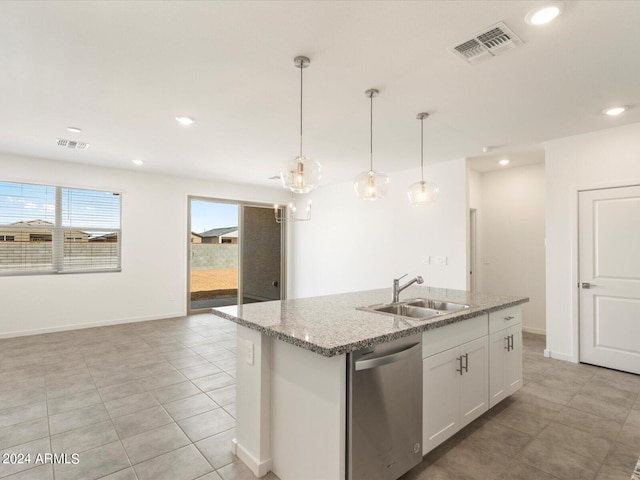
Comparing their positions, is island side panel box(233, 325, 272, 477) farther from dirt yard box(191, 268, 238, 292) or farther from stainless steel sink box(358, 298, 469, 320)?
dirt yard box(191, 268, 238, 292)

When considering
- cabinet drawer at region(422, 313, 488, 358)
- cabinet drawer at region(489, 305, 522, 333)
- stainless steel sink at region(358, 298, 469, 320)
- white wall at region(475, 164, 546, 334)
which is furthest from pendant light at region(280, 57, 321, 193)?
white wall at region(475, 164, 546, 334)

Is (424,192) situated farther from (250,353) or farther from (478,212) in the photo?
(478,212)

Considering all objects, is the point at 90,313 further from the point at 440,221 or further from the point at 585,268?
the point at 585,268

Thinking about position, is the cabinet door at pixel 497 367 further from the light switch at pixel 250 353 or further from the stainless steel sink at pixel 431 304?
the light switch at pixel 250 353

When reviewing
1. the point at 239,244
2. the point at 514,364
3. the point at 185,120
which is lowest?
the point at 514,364

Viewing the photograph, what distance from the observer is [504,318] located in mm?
2754

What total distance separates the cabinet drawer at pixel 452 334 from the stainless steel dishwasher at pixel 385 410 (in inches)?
4.3

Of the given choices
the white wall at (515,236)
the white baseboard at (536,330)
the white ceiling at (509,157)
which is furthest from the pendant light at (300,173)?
the white baseboard at (536,330)

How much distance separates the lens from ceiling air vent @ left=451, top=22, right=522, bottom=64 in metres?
1.98

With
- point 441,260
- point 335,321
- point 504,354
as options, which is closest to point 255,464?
point 335,321

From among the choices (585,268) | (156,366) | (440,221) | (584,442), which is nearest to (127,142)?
(156,366)

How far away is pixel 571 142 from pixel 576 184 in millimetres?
500

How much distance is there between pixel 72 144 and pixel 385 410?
475 cm

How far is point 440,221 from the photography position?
201 inches
